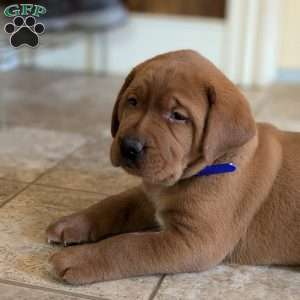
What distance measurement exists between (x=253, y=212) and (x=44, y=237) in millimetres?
514

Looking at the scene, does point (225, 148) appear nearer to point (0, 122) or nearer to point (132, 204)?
point (132, 204)

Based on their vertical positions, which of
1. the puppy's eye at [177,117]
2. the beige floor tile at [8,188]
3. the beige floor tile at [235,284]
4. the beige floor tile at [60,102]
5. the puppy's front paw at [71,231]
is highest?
the puppy's eye at [177,117]

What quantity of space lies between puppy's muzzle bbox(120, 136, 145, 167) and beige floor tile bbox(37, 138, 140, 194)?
55cm

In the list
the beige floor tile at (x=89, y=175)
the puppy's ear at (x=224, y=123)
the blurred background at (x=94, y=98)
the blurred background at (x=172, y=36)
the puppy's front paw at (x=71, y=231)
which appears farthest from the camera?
the blurred background at (x=172, y=36)

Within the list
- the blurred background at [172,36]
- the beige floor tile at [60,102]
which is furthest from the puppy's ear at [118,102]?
the blurred background at [172,36]

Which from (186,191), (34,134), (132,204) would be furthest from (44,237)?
(34,134)

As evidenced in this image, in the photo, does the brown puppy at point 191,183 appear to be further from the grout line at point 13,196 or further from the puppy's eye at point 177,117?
the grout line at point 13,196

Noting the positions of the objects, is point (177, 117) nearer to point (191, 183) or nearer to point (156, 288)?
point (191, 183)

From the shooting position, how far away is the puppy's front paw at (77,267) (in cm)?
134

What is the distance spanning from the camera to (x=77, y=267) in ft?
4.41

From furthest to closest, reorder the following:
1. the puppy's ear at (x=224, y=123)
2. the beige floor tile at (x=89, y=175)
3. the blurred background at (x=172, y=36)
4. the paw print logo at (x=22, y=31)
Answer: the blurred background at (x=172, y=36) → the paw print logo at (x=22, y=31) → the beige floor tile at (x=89, y=175) → the puppy's ear at (x=224, y=123)

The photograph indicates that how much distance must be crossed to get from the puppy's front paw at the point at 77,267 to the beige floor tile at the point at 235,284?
15 centimetres

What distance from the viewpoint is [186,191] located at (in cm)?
141

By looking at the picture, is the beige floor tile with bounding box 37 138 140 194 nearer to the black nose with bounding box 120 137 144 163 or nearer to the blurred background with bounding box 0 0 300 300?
the blurred background with bounding box 0 0 300 300
